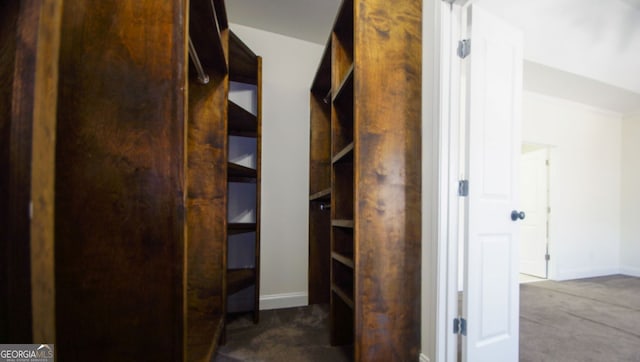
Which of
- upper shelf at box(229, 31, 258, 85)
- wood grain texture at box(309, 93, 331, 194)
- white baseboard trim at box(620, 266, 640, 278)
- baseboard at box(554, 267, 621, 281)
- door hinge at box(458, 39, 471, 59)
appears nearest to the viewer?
door hinge at box(458, 39, 471, 59)

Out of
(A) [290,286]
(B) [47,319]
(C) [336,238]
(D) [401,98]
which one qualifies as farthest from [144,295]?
(A) [290,286]

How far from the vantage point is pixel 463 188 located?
136cm

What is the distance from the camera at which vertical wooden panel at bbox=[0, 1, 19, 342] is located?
0.53 m

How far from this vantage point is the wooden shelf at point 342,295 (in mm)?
1437

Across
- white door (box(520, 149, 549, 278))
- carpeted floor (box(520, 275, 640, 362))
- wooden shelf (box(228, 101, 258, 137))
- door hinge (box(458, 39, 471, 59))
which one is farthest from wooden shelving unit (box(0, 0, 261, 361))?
white door (box(520, 149, 549, 278))

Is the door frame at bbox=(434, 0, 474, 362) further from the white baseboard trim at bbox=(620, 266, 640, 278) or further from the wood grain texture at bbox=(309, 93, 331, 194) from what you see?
the white baseboard trim at bbox=(620, 266, 640, 278)

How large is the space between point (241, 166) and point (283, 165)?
0.64 metres

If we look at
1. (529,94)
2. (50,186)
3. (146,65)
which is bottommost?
(50,186)

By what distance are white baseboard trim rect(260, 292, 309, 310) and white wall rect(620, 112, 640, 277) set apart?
5600 mm

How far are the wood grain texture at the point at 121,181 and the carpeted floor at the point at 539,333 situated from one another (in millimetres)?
1086

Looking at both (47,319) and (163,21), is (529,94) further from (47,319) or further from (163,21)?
(47,319)

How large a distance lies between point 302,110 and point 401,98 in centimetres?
138

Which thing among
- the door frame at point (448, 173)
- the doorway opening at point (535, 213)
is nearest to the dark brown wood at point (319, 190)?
the door frame at point (448, 173)

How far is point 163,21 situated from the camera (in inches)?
30.8
